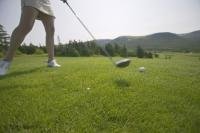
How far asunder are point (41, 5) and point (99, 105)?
4.24 metres

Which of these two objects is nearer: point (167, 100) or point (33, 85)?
point (167, 100)

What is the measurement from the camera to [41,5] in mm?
7008

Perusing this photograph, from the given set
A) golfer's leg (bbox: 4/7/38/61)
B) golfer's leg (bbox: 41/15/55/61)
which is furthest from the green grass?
golfer's leg (bbox: 41/15/55/61)

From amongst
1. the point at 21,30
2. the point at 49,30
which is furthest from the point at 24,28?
the point at 49,30

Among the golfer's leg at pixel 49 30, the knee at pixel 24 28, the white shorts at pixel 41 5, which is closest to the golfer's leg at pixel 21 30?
the knee at pixel 24 28

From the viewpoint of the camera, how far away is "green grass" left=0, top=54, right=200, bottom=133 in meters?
3.24

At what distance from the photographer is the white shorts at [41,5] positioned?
6682mm

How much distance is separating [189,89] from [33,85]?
335cm

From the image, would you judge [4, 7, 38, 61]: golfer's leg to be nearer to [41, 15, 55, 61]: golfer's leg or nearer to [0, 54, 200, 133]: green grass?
[41, 15, 55, 61]: golfer's leg

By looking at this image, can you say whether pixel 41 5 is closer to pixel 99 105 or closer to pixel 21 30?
pixel 21 30

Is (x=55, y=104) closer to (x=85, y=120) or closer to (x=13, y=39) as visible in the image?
(x=85, y=120)

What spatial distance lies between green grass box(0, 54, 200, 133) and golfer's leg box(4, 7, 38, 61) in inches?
43.9

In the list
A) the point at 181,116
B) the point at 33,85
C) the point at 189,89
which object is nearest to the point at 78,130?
the point at 181,116

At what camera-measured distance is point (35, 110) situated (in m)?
3.70
